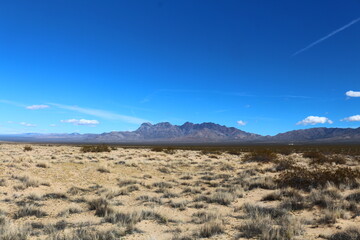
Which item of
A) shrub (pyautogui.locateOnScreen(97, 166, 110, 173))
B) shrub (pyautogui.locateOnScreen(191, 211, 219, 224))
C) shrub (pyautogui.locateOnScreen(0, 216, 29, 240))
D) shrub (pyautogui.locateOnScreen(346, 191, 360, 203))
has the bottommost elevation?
shrub (pyautogui.locateOnScreen(191, 211, 219, 224))

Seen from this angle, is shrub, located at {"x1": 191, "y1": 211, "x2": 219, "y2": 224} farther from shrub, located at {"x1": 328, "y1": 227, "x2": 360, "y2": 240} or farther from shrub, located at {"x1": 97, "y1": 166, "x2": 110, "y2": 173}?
shrub, located at {"x1": 97, "y1": 166, "x2": 110, "y2": 173}

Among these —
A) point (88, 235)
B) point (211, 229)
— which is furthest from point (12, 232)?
point (211, 229)

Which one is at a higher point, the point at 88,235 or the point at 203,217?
the point at 88,235

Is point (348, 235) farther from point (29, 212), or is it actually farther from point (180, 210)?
point (29, 212)

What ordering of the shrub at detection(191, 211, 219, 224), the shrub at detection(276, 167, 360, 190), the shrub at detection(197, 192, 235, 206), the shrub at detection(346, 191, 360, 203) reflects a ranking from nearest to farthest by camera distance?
the shrub at detection(191, 211, 219, 224)
the shrub at detection(346, 191, 360, 203)
the shrub at detection(197, 192, 235, 206)
the shrub at detection(276, 167, 360, 190)

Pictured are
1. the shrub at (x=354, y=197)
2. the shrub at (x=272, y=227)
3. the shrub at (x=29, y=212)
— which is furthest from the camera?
the shrub at (x=354, y=197)

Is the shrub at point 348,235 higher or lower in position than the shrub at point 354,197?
lower

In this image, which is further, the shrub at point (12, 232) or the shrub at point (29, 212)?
the shrub at point (29, 212)

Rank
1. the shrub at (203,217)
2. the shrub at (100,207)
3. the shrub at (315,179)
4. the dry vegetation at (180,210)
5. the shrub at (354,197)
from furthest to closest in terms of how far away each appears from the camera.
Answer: the shrub at (315,179)
the shrub at (354,197)
the shrub at (100,207)
the shrub at (203,217)
the dry vegetation at (180,210)

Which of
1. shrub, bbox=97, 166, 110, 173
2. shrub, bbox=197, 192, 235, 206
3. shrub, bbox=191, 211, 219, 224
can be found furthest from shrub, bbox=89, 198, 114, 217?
shrub, bbox=97, 166, 110, 173

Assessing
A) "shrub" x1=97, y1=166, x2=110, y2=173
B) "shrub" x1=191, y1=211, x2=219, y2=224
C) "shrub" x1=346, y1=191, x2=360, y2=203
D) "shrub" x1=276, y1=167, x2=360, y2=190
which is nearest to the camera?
"shrub" x1=191, y1=211, x2=219, y2=224

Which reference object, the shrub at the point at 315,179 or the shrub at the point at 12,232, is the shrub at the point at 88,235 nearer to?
the shrub at the point at 12,232

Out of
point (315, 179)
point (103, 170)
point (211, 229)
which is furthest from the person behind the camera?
point (103, 170)

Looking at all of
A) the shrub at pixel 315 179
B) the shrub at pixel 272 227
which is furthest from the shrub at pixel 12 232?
the shrub at pixel 315 179
